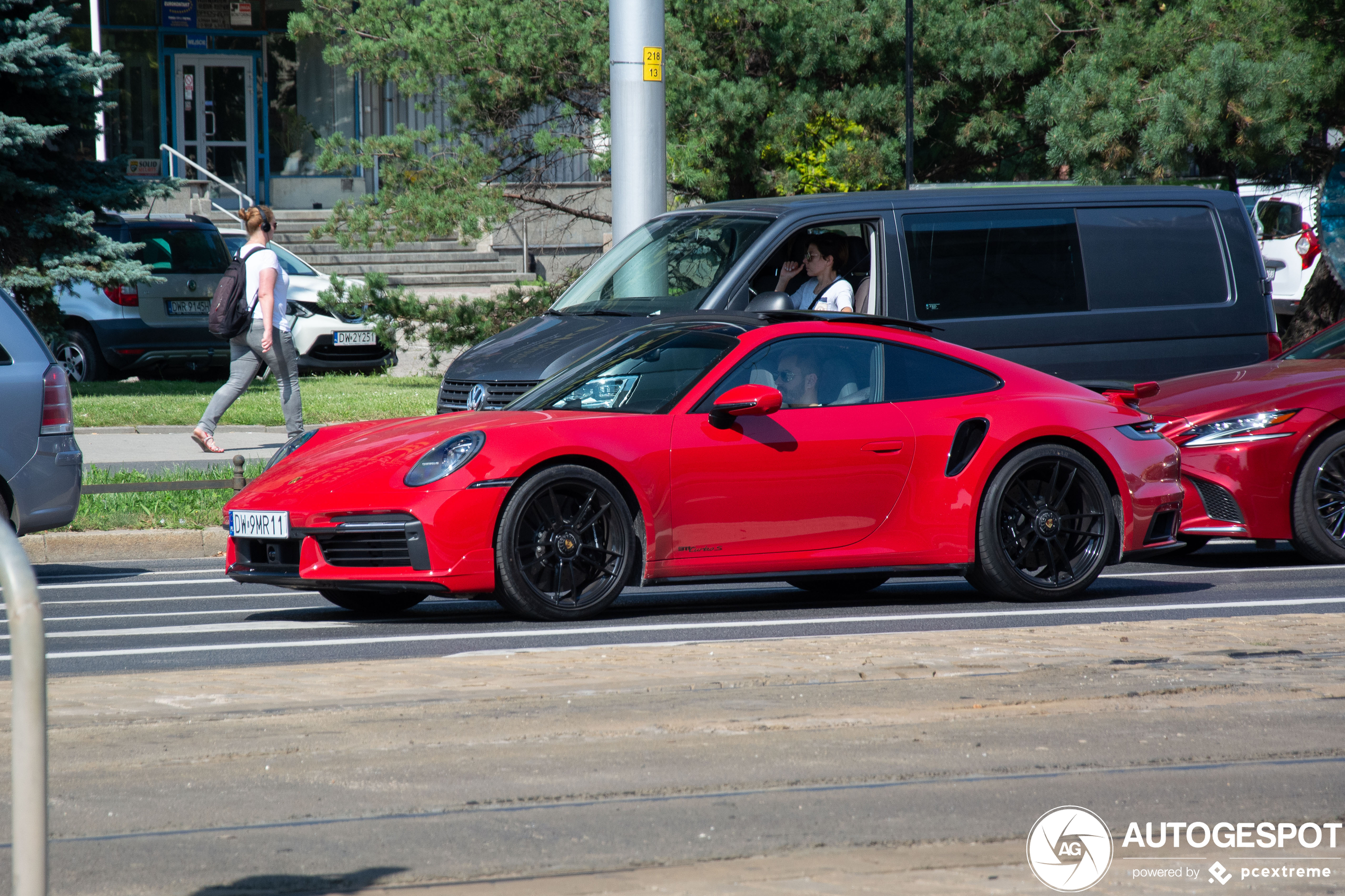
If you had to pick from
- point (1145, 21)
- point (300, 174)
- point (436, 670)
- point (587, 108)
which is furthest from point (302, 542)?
point (300, 174)

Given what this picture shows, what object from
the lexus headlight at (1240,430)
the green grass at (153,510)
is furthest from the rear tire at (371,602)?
the lexus headlight at (1240,430)

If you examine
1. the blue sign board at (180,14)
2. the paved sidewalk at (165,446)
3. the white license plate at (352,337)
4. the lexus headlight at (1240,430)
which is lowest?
the paved sidewalk at (165,446)

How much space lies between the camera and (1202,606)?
795 cm

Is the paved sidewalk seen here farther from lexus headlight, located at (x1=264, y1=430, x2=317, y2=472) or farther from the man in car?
the man in car

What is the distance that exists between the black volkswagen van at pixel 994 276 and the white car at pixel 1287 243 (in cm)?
1210

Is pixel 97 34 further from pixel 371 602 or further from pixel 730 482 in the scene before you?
pixel 730 482

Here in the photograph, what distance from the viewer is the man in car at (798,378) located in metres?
7.98

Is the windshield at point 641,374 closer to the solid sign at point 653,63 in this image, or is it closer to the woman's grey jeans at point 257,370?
the solid sign at point 653,63

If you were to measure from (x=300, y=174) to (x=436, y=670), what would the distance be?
30.9 m

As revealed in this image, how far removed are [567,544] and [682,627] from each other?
61 cm

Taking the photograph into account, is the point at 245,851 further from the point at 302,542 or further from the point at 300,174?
the point at 300,174

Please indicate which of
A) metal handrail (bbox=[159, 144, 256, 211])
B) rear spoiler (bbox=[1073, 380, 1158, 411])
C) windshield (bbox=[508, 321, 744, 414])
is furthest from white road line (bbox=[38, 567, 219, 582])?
metal handrail (bbox=[159, 144, 256, 211])

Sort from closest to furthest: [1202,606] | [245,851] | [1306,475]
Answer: [245,851]
[1202,606]
[1306,475]

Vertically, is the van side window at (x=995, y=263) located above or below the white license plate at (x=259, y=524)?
above
